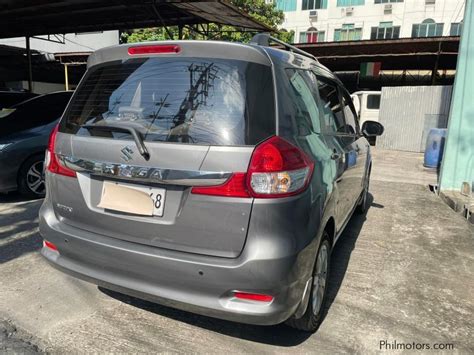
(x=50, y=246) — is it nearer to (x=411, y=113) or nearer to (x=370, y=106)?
(x=411, y=113)

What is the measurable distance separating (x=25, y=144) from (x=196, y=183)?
4.32m

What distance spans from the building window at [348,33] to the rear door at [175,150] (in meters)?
34.1

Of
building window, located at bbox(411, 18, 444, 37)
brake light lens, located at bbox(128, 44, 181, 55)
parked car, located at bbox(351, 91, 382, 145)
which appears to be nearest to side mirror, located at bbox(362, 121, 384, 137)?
brake light lens, located at bbox(128, 44, 181, 55)

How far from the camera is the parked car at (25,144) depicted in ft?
17.3

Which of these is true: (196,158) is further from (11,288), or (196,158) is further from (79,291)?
(11,288)

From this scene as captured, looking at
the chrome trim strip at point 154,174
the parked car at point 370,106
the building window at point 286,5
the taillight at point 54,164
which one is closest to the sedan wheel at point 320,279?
the chrome trim strip at point 154,174

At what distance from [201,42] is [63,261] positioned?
1573mm

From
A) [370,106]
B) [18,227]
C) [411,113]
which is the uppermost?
[370,106]

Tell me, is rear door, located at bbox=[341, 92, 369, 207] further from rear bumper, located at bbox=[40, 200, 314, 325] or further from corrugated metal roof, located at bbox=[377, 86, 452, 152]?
corrugated metal roof, located at bbox=[377, 86, 452, 152]

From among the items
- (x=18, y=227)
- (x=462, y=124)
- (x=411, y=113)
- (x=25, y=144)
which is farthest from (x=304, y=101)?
(x=411, y=113)

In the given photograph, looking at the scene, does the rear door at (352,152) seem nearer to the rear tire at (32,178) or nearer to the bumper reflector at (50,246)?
the bumper reflector at (50,246)

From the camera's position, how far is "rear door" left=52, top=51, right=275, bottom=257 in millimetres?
2006

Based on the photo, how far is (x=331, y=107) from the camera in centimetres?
330

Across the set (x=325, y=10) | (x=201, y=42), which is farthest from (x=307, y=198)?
(x=325, y=10)
